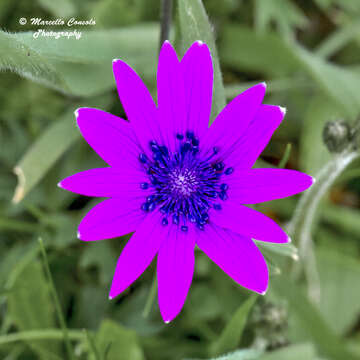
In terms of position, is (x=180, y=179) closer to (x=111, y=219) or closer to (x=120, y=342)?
(x=111, y=219)

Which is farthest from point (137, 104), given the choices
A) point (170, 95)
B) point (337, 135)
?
point (337, 135)

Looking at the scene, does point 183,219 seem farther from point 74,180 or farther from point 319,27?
point 319,27

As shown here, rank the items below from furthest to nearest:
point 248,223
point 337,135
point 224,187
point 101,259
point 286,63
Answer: point 286,63, point 101,259, point 337,135, point 224,187, point 248,223

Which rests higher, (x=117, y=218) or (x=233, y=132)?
(x=233, y=132)

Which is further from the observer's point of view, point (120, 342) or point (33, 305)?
point (33, 305)

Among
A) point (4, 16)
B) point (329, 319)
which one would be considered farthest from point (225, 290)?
point (4, 16)

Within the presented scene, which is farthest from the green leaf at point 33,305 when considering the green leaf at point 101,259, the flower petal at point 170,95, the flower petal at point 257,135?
the flower petal at point 257,135

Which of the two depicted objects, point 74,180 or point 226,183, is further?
point 226,183
